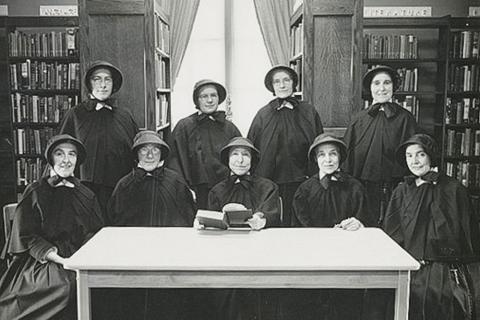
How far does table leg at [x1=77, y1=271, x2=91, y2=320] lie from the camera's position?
2.52 m

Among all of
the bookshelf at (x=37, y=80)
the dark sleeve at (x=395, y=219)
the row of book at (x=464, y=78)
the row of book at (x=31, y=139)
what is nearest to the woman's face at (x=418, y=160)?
the dark sleeve at (x=395, y=219)

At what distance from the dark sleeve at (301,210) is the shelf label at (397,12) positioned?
3.28 meters

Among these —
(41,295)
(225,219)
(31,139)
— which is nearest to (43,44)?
(31,139)

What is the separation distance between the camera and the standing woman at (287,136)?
14.1 ft

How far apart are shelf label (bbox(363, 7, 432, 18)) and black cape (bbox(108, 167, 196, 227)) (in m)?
3.58

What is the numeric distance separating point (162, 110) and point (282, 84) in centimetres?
167

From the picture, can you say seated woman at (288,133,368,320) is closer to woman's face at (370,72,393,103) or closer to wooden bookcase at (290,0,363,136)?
woman's face at (370,72,393,103)

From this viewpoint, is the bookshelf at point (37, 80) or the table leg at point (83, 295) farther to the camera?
the bookshelf at point (37, 80)

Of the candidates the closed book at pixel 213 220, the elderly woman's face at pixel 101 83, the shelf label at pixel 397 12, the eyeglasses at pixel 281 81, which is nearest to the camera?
the closed book at pixel 213 220

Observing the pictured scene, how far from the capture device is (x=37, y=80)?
19.7 feet

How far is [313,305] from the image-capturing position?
335cm

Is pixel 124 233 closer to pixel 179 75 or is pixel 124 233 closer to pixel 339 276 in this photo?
pixel 339 276

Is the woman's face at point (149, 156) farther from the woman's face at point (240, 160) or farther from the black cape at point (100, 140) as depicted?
the woman's face at point (240, 160)

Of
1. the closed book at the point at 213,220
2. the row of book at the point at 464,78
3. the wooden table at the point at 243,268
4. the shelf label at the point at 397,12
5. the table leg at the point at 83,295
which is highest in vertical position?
the shelf label at the point at 397,12
